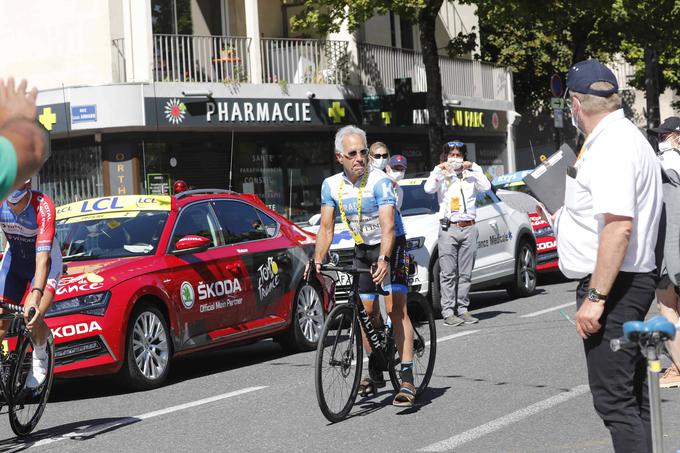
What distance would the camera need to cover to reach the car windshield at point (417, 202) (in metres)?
15.0

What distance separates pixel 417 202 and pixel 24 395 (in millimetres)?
7888

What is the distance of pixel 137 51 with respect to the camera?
81.8ft

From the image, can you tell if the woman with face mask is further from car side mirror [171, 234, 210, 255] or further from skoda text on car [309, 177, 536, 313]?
skoda text on car [309, 177, 536, 313]

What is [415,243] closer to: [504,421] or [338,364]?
[338,364]

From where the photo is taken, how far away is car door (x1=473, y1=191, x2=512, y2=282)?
15578mm

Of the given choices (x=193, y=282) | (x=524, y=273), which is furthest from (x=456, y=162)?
(x=193, y=282)

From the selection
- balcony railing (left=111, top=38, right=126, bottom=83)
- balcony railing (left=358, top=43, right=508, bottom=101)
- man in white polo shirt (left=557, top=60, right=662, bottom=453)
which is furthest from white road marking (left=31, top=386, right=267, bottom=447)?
balcony railing (left=358, top=43, right=508, bottom=101)

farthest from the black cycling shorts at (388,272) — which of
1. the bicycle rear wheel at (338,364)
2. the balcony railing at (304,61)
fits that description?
the balcony railing at (304,61)

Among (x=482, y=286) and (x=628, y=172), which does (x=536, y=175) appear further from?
(x=482, y=286)

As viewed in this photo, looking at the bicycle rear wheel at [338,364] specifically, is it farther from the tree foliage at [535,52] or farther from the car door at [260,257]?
the tree foliage at [535,52]

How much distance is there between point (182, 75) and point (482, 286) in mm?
12108

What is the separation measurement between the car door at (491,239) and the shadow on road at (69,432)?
24.9 feet

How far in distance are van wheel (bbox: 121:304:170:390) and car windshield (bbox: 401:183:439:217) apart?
211 inches

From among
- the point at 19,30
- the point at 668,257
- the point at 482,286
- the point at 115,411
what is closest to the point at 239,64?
the point at 19,30
